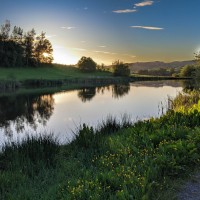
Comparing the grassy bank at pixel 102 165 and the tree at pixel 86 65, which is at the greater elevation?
the tree at pixel 86 65

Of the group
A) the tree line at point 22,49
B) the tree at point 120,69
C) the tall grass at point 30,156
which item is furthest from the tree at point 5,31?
the tall grass at point 30,156

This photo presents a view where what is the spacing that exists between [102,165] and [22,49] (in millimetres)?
86815

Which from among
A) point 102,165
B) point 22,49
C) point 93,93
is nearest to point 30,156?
point 102,165

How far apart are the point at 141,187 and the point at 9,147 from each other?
18.0 ft

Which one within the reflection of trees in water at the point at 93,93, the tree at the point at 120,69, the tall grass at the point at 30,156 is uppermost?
the tree at the point at 120,69

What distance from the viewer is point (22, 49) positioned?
90438 mm

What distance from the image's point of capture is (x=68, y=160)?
31.7ft

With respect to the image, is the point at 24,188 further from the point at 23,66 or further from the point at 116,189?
the point at 23,66

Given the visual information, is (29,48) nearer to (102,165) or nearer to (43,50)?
(43,50)

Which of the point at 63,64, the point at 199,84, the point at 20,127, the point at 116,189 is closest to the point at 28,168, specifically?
the point at 116,189

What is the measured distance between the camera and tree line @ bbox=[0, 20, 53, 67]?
86375mm

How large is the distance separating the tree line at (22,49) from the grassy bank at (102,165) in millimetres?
79319

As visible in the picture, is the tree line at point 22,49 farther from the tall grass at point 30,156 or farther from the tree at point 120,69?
the tall grass at point 30,156

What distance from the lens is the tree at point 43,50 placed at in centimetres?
10241
